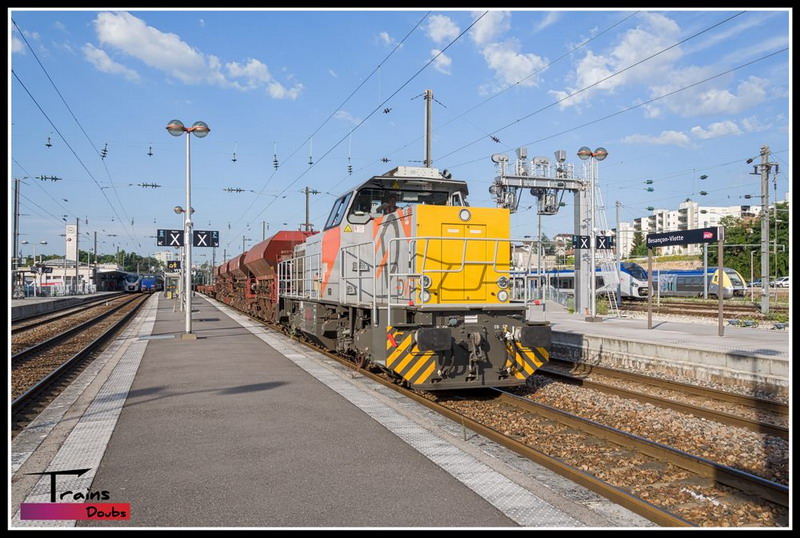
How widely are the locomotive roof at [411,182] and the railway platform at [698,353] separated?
9.49ft

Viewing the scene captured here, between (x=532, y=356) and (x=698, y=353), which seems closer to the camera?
(x=532, y=356)

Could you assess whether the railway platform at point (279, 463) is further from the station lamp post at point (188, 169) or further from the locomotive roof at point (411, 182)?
the station lamp post at point (188, 169)

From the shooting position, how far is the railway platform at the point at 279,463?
4473mm

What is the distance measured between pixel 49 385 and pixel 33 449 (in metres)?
4.68

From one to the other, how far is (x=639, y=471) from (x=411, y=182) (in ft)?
21.3

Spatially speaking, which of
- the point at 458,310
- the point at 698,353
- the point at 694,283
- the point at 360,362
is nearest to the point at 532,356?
the point at 458,310

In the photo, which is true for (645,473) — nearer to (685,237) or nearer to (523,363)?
(523,363)

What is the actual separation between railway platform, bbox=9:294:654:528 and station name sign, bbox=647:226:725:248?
11.7 metres

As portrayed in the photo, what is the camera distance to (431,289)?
8984 millimetres

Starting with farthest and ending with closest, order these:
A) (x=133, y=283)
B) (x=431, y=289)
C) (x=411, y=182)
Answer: (x=133, y=283), (x=411, y=182), (x=431, y=289)

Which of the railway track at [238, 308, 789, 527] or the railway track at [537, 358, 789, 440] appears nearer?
the railway track at [238, 308, 789, 527]

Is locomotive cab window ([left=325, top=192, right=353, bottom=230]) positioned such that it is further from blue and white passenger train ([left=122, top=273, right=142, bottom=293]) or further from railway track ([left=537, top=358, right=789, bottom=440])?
blue and white passenger train ([left=122, top=273, right=142, bottom=293])

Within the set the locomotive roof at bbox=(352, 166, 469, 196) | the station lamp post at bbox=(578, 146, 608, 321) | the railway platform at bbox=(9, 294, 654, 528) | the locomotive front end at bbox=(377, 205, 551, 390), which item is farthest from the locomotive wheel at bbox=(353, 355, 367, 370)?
the station lamp post at bbox=(578, 146, 608, 321)

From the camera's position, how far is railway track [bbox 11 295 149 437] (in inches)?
333
